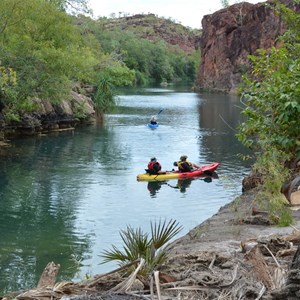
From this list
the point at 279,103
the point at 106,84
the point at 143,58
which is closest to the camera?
the point at 279,103

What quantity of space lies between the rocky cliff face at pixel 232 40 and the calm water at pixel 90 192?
147 feet

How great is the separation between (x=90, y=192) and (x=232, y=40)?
67901 mm

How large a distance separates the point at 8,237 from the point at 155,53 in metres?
93.4

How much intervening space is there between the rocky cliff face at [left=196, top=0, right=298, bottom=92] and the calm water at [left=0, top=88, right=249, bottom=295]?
147 ft

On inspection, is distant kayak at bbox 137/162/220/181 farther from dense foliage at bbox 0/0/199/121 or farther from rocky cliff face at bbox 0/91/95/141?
rocky cliff face at bbox 0/91/95/141

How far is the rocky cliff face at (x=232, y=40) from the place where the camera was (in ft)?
257

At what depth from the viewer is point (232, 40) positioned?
8325cm

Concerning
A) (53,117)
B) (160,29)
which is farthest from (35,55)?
(160,29)

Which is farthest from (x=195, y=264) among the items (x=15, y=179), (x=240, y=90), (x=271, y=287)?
(x=15, y=179)

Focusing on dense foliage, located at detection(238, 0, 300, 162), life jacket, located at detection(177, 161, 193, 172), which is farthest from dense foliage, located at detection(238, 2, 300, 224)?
life jacket, located at detection(177, 161, 193, 172)

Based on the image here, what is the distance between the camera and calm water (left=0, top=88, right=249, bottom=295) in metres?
12.5

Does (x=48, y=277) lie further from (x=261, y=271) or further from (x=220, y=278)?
(x=261, y=271)

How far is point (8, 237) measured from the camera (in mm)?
13703

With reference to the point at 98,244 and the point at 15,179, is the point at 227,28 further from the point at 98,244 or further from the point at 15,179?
the point at 98,244
